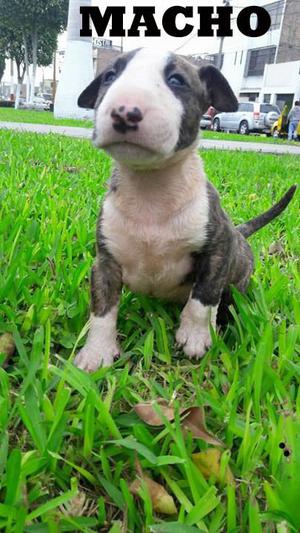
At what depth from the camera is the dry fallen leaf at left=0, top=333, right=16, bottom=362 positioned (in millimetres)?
1689

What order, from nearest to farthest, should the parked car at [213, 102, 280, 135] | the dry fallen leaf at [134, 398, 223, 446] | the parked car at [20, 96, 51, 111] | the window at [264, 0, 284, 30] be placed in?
the dry fallen leaf at [134, 398, 223, 446] < the parked car at [213, 102, 280, 135] < the parked car at [20, 96, 51, 111] < the window at [264, 0, 284, 30]

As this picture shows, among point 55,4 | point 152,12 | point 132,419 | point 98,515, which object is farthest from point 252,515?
point 55,4

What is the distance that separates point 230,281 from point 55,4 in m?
32.8

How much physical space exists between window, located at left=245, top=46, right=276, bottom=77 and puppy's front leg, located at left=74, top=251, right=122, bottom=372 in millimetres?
43679

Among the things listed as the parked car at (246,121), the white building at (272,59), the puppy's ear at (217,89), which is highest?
the white building at (272,59)

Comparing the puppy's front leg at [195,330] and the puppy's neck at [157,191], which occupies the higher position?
the puppy's neck at [157,191]

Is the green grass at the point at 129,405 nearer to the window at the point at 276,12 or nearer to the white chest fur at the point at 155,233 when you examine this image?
the white chest fur at the point at 155,233

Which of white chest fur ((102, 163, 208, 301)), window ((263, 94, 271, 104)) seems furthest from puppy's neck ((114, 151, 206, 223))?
window ((263, 94, 271, 104))

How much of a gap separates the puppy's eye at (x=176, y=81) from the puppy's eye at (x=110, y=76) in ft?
0.61

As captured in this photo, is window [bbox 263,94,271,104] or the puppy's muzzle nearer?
the puppy's muzzle

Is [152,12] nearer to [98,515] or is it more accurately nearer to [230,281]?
[230,281]

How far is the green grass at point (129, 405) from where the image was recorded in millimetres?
1126

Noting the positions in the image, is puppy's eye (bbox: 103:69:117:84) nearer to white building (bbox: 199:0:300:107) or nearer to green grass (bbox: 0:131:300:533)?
green grass (bbox: 0:131:300:533)

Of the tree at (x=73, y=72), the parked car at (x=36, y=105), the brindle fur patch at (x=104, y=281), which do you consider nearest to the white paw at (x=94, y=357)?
the brindle fur patch at (x=104, y=281)
